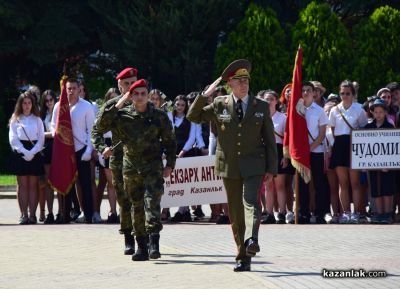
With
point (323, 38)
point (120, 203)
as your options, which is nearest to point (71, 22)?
point (323, 38)

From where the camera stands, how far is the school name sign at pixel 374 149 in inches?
717

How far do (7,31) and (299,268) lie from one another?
2606cm

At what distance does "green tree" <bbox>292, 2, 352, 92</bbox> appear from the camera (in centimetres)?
3372

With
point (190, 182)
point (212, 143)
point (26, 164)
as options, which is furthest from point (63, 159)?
point (212, 143)

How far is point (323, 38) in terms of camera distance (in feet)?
112

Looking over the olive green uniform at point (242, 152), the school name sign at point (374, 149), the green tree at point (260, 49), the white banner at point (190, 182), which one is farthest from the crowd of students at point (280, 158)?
the green tree at point (260, 49)

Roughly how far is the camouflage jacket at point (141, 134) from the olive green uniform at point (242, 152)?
0.92 m

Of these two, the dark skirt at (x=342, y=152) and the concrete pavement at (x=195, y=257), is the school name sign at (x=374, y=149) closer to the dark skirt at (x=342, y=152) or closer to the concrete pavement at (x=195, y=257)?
the dark skirt at (x=342, y=152)

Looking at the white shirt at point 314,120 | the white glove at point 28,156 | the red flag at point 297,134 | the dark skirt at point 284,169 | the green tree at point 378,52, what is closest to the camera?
the red flag at point 297,134

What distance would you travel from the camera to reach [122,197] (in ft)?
45.6

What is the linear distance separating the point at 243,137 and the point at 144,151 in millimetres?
1408

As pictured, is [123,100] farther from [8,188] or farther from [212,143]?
[8,188]

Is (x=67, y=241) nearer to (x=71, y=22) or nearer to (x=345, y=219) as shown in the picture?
(x=345, y=219)

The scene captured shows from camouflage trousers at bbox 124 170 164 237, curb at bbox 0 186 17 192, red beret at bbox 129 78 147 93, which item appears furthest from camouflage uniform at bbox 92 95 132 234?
curb at bbox 0 186 17 192
